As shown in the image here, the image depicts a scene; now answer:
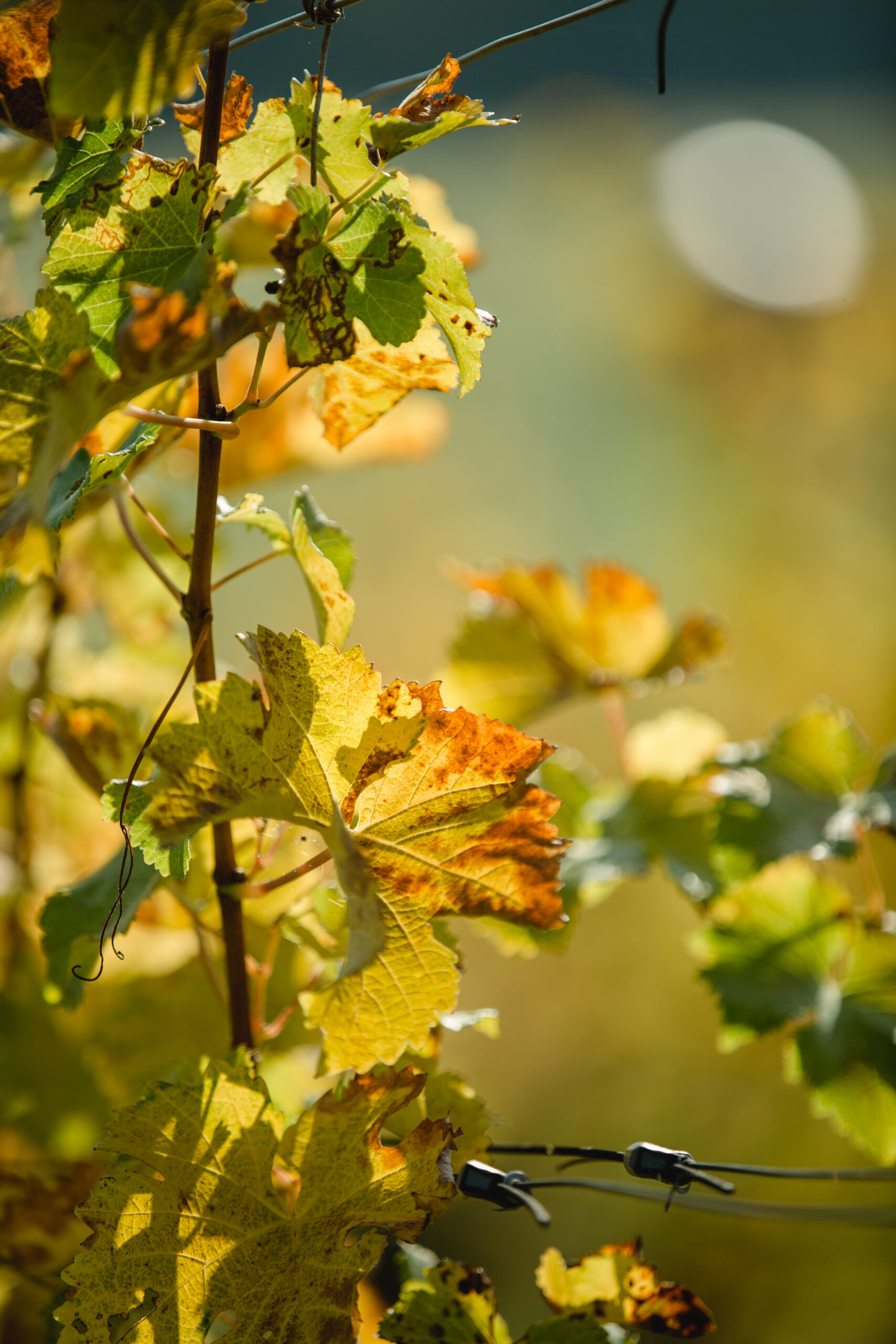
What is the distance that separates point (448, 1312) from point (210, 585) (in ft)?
1.02

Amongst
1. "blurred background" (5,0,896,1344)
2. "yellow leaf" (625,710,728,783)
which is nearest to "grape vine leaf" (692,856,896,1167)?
"yellow leaf" (625,710,728,783)

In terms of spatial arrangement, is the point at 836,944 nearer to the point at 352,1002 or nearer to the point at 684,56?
the point at 352,1002

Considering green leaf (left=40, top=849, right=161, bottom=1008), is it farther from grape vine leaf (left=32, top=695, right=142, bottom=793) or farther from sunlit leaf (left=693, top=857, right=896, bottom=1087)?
sunlit leaf (left=693, top=857, right=896, bottom=1087)

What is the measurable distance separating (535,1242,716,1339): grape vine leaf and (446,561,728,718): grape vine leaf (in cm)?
40

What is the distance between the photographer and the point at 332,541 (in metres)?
0.39

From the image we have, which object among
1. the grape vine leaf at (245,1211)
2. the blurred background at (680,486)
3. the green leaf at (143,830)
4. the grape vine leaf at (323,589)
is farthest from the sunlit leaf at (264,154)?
the blurred background at (680,486)

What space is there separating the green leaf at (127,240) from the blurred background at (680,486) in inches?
40.2

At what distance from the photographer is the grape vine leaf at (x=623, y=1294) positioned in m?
0.36

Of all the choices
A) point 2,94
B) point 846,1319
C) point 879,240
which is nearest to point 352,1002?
point 2,94

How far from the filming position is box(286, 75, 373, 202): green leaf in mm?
315

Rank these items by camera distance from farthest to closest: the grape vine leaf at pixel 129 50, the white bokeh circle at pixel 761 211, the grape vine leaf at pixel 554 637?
1. the white bokeh circle at pixel 761 211
2. the grape vine leaf at pixel 554 637
3. the grape vine leaf at pixel 129 50

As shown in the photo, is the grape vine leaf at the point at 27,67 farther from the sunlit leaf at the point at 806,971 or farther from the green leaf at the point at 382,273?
the sunlit leaf at the point at 806,971

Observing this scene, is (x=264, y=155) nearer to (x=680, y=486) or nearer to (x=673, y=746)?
(x=673, y=746)

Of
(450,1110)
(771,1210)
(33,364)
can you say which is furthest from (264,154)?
(771,1210)
